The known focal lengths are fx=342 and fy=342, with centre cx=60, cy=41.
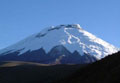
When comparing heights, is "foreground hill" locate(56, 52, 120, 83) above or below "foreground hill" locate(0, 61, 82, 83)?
below

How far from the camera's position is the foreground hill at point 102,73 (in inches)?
1326

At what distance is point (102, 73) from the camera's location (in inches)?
1471

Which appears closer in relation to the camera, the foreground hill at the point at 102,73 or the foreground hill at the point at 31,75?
the foreground hill at the point at 102,73

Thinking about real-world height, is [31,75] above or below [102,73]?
above

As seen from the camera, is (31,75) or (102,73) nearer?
(102,73)

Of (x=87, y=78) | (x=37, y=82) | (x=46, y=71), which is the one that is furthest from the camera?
(x=46, y=71)

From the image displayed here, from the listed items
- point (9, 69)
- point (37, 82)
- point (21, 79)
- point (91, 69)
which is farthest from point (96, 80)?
point (9, 69)

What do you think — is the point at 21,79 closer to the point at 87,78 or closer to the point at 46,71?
the point at 46,71

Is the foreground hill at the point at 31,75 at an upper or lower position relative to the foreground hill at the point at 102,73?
upper

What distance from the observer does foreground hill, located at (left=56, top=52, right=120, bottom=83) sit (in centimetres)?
3368

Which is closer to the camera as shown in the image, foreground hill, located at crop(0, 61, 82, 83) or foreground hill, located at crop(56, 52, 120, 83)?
foreground hill, located at crop(56, 52, 120, 83)

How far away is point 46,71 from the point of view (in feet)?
427

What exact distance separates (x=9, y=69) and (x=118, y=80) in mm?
118079

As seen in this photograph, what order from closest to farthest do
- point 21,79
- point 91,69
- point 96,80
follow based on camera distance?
1. point 96,80
2. point 91,69
3. point 21,79
